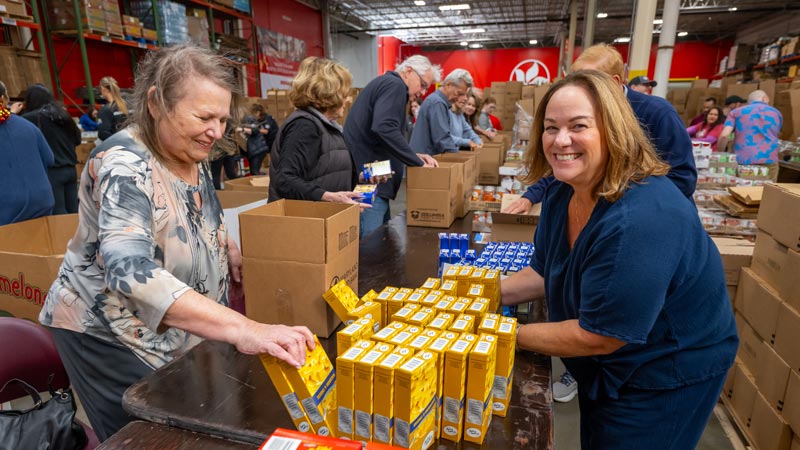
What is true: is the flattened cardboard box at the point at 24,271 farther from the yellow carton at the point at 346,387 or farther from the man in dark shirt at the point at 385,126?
the yellow carton at the point at 346,387

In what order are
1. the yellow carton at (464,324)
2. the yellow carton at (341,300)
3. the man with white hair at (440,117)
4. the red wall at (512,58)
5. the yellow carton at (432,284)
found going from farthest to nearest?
the red wall at (512,58) → the man with white hair at (440,117) → the yellow carton at (432,284) → the yellow carton at (341,300) → the yellow carton at (464,324)

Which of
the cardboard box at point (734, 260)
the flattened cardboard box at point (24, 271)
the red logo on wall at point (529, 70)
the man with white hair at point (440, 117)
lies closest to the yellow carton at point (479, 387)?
the flattened cardboard box at point (24, 271)

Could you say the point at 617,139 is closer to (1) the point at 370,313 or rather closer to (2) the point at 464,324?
(2) the point at 464,324

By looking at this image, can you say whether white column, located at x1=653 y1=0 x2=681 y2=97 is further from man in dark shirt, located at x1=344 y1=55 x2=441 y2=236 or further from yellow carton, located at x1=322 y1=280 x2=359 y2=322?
yellow carton, located at x1=322 y1=280 x2=359 y2=322

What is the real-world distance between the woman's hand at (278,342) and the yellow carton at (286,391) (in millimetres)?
20

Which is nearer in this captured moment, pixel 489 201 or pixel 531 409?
pixel 531 409

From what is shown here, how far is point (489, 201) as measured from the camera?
9.52 ft

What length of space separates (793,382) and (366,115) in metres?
2.51

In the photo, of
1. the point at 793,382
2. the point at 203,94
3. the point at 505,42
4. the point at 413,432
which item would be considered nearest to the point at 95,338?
the point at 203,94

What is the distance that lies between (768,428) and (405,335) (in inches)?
81.9

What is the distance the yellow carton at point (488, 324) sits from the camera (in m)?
1.07

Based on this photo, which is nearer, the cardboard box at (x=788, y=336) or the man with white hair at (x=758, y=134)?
the cardboard box at (x=788, y=336)

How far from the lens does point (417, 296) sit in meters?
1.32

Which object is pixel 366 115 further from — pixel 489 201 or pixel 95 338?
pixel 95 338
